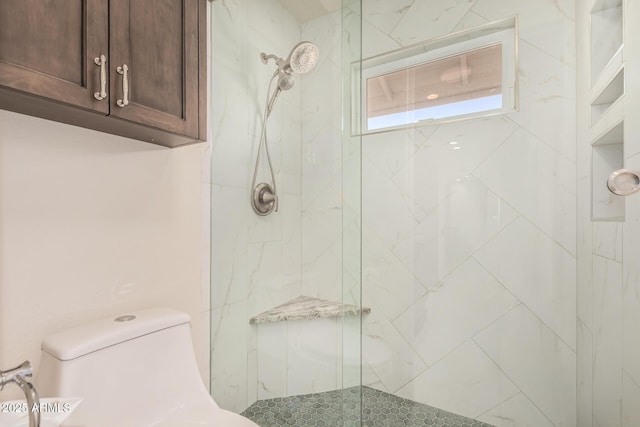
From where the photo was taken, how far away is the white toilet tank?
856 millimetres

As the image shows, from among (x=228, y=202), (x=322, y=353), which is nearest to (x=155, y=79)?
(x=228, y=202)

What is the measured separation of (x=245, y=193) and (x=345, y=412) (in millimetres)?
1176

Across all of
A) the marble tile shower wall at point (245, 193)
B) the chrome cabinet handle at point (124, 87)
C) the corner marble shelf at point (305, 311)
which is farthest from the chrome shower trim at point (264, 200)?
the chrome cabinet handle at point (124, 87)

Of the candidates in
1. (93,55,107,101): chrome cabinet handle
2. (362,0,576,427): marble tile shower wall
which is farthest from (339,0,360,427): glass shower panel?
(93,55,107,101): chrome cabinet handle

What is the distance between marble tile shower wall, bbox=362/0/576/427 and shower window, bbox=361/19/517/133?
0.06m

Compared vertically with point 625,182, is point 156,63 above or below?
above

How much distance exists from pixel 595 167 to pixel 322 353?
150 cm

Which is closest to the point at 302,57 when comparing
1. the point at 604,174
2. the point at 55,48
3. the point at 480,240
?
the point at 55,48

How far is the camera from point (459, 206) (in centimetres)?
172

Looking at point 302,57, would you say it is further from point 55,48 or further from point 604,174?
point 604,174

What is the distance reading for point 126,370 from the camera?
963mm

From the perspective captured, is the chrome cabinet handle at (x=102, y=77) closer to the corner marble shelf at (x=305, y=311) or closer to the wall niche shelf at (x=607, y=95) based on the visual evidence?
the corner marble shelf at (x=305, y=311)

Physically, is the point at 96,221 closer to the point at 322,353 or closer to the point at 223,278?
the point at 223,278

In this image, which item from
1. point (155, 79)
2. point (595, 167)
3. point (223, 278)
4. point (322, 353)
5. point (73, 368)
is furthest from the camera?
point (322, 353)
